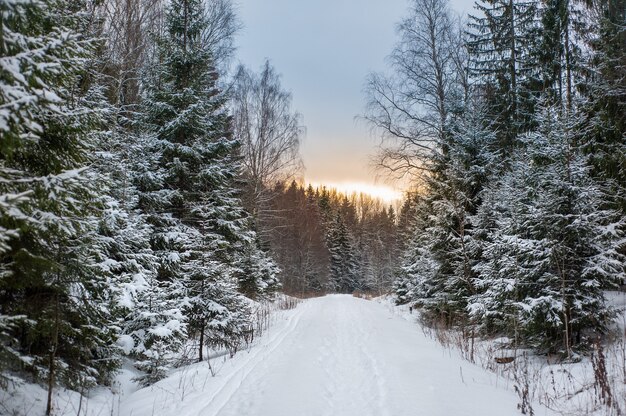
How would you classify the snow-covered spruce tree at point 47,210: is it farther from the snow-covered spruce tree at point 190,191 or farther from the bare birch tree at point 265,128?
the bare birch tree at point 265,128

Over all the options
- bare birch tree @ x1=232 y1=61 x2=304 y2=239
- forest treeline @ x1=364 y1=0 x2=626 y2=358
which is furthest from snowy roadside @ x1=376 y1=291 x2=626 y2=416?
bare birch tree @ x1=232 y1=61 x2=304 y2=239

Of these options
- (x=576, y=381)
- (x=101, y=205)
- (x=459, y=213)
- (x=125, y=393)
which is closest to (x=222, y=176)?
(x=101, y=205)

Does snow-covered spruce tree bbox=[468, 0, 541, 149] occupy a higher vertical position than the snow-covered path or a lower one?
higher

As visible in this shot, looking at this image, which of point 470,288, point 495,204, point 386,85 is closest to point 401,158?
point 386,85

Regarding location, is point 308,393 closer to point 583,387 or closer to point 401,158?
point 583,387

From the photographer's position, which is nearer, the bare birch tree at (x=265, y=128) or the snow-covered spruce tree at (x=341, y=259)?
the bare birch tree at (x=265, y=128)

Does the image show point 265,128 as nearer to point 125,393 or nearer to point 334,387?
point 125,393

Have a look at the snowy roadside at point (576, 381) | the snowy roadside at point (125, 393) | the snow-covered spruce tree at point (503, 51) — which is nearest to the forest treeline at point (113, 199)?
the snowy roadside at point (125, 393)

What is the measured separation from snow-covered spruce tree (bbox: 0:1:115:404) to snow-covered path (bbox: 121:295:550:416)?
131cm

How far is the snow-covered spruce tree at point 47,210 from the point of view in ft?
9.57

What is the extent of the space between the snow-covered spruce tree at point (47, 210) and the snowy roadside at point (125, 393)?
228 mm

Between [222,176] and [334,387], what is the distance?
6.18 metres

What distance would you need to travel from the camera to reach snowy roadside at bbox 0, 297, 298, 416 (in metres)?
3.93

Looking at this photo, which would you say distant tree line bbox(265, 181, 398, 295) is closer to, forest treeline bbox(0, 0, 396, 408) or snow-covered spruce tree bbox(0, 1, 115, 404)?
forest treeline bbox(0, 0, 396, 408)
